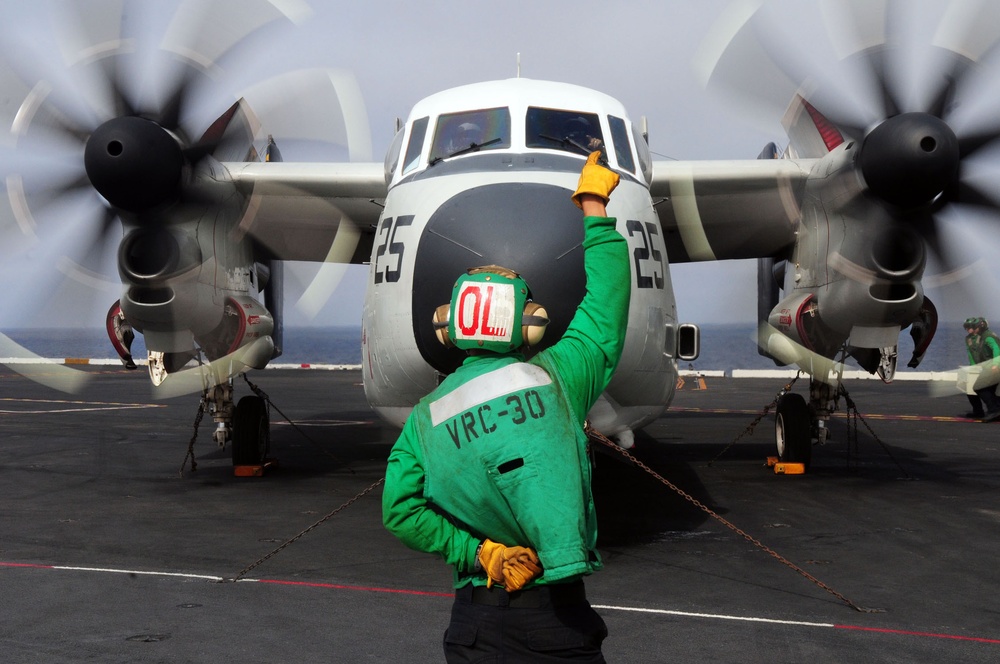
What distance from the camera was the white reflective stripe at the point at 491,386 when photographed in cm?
303

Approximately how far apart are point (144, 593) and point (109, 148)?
5.24 m

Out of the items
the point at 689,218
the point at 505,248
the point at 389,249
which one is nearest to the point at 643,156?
the point at 389,249

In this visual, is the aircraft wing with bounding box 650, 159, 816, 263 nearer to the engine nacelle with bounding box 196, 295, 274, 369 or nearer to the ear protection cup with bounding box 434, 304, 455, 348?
the engine nacelle with bounding box 196, 295, 274, 369

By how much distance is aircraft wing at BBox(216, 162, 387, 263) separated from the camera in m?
12.1

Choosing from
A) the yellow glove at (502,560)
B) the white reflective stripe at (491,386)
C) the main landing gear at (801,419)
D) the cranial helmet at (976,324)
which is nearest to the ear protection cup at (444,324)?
the white reflective stripe at (491,386)

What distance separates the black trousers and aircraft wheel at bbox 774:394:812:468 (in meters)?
10.4

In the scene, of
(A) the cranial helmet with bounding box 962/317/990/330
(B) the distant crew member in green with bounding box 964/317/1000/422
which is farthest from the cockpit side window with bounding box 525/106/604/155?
(A) the cranial helmet with bounding box 962/317/990/330

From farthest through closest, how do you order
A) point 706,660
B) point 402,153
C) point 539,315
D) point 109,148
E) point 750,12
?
point 750,12
point 109,148
point 402,153
point 706,660
point 539,315

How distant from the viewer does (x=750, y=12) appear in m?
10.8

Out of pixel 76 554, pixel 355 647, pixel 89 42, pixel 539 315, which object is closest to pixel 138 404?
pixel 89 42

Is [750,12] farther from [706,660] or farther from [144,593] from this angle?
[144,593]

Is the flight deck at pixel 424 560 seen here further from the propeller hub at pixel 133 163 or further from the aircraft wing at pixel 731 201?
the propeller hub at pixel 133 163

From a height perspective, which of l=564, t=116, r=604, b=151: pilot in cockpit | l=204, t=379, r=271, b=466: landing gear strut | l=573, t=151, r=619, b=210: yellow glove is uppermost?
l=564, t=116, r=604, b=151: pilot in cockpit

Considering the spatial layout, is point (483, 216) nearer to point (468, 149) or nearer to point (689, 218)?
point (468, 149)
